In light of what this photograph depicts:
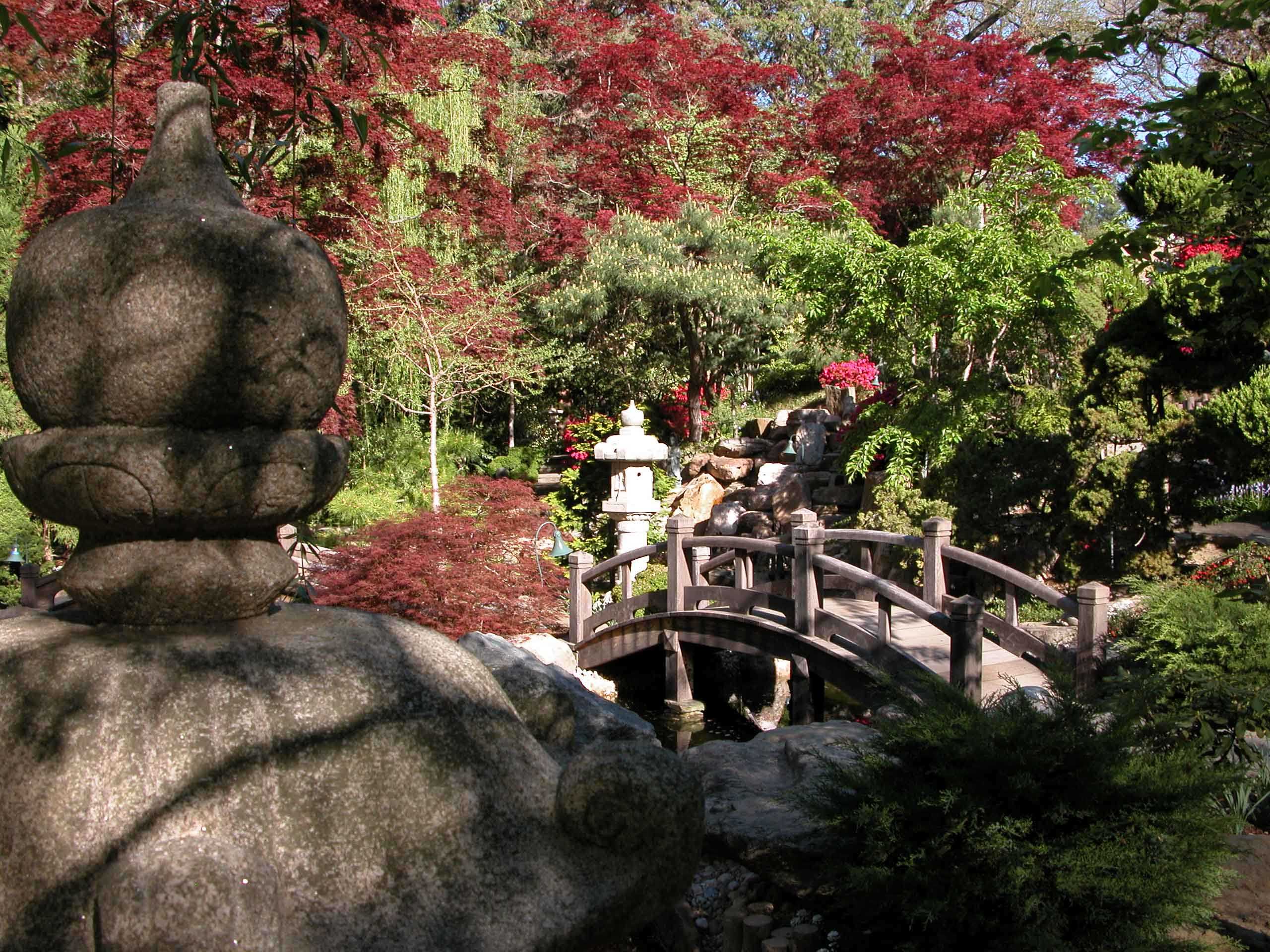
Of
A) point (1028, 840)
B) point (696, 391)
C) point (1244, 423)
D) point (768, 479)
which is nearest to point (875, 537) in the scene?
point (1244, 423)

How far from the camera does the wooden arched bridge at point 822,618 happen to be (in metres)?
6.38

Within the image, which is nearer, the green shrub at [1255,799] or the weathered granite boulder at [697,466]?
the green shrub at [1255,799]

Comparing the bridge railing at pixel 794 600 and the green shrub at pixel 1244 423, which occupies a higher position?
the green shrub at pixel 1244 423

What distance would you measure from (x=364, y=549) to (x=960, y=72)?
40.7 feet

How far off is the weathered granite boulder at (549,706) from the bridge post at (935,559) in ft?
16.9

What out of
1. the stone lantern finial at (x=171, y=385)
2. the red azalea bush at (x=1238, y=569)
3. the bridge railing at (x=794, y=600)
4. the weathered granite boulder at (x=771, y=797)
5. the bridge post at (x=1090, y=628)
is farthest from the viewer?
the red azalea bush at (x=1238, y=569)

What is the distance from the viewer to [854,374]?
51.8 feet

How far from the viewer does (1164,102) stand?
13.4 feet

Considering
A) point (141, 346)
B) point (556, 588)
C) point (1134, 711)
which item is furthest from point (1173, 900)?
point (556, 588)

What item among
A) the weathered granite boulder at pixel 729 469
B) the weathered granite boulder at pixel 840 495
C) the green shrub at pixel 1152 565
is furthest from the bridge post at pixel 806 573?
the weathered granite boulder at pixel 729 469

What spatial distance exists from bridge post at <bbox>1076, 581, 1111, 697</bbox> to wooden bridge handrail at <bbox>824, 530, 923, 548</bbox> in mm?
2154

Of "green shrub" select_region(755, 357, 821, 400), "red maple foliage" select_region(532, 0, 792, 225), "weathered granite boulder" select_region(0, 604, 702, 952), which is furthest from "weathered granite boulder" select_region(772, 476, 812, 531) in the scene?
"weathered granite boulder" select_region(0, 604, 702, 952)

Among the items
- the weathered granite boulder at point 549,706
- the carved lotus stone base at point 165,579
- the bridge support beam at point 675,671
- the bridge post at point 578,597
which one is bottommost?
the bridge support beam at point 675,671

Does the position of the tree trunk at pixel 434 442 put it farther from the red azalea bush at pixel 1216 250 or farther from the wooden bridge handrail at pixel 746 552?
the red azalea bush at pixel 1216 250
